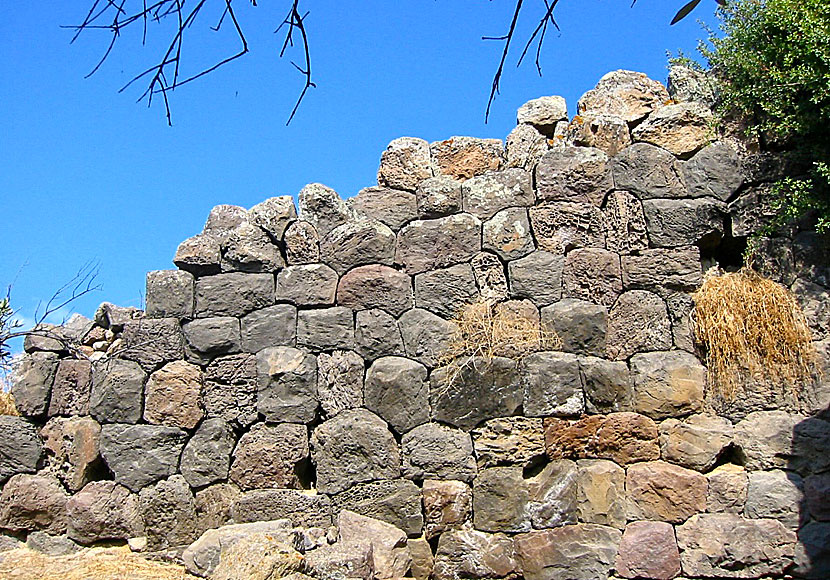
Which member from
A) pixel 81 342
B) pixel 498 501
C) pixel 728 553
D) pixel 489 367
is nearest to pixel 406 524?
pixel 498 501

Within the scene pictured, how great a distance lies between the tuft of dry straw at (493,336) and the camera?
6.33 metres

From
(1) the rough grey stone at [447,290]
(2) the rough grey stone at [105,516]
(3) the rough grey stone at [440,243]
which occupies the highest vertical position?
(3) the rough grey stone at [440,243]

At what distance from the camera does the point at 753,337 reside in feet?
20.2

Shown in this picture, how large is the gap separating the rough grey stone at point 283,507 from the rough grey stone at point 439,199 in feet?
7.94

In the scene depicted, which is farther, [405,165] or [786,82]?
[405,165]

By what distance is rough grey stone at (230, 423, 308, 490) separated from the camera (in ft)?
21.1

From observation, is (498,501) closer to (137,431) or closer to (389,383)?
(389,383)

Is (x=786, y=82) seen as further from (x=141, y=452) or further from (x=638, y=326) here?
(x=141, y=452)


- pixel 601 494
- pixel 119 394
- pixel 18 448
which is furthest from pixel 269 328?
pixel 601 494

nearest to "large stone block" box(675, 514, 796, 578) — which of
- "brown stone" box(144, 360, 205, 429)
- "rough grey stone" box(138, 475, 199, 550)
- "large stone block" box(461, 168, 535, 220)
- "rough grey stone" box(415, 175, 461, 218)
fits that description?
"large stone block" box(461, 168, 535, 220)

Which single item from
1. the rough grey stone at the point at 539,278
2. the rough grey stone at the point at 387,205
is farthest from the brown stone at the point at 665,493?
the rough grey stone at the point at 387,205

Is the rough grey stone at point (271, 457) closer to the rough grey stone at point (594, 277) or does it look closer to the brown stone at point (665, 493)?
the rough grey stone at point (594, 277)

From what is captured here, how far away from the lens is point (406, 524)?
616cm

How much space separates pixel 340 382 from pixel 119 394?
1.82 m
